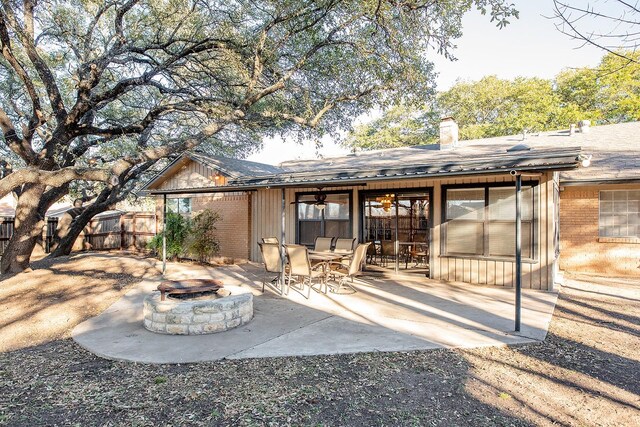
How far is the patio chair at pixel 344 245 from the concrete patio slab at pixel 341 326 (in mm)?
1299

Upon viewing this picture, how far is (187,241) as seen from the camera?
11727mm

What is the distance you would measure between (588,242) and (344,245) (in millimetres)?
6426

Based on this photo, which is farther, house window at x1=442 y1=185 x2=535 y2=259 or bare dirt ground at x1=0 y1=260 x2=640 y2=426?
house window at x1=442 y1=185 x2=535 y2=259

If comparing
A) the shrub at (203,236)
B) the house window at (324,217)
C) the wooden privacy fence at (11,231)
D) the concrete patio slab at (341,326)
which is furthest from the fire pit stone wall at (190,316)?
the wooden privacy fence at (11,231)

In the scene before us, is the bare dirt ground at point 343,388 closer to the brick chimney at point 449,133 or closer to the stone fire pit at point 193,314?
the stone fire pit at point 193,314

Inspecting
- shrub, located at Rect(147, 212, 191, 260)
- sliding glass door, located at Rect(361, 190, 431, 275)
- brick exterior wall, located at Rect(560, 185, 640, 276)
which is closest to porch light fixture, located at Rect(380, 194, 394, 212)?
sliding glass door, located at Rect(361, 190, 431, 275)

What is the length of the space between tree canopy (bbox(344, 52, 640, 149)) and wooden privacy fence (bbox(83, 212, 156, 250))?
39.1ft

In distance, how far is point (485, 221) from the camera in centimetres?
780

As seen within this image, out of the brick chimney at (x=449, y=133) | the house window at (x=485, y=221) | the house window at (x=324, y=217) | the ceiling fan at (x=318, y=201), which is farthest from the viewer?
the brick chimney at (x=449, y=133)

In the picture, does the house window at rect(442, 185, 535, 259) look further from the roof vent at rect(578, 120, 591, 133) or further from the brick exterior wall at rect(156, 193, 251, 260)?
the roof vent at rect(578, 120, 591, 133)

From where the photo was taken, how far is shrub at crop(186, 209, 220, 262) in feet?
38.2

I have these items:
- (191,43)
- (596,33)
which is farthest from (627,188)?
(191,43)

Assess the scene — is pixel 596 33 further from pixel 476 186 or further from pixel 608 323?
pixel 476 186

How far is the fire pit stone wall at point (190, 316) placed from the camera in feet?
15.8
